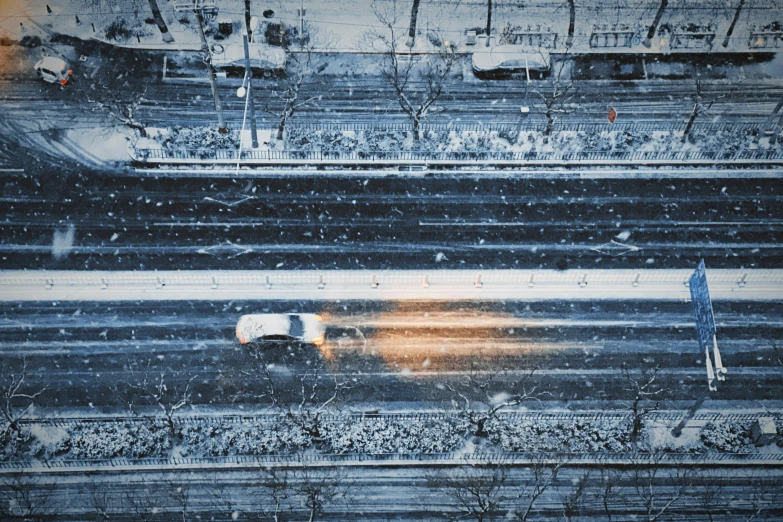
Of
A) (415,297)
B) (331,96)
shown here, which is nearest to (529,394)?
(415,297)

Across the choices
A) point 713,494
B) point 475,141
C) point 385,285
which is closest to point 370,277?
point 385,285

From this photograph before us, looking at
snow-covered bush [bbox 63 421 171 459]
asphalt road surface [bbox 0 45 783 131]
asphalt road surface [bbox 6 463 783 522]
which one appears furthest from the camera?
asphalt road surface [bbox 0 45 783 131]

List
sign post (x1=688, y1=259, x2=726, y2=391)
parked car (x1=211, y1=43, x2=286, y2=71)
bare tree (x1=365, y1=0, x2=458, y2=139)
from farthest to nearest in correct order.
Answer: parked car (x1=211, y1=43, x2=286, y2=71) < bare tree (x1=365, y1=0, x2=458, y2=139) < sign post (x1=688, y1=259, x2=726, y2=391)

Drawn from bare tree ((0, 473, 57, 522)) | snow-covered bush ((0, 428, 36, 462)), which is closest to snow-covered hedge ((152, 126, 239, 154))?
snow-covered bush ((0, 428, 36, 462))

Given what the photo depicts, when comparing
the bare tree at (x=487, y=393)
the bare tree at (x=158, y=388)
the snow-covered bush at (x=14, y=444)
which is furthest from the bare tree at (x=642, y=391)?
the snow-covered bush at (x=14, y=444)

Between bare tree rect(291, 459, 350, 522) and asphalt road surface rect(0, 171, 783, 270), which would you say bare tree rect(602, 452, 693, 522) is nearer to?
asphalt road surface rect(0, 171, 783, 270)

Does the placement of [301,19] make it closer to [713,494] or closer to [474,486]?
[474,486]

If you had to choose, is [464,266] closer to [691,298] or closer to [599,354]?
[599,354]
